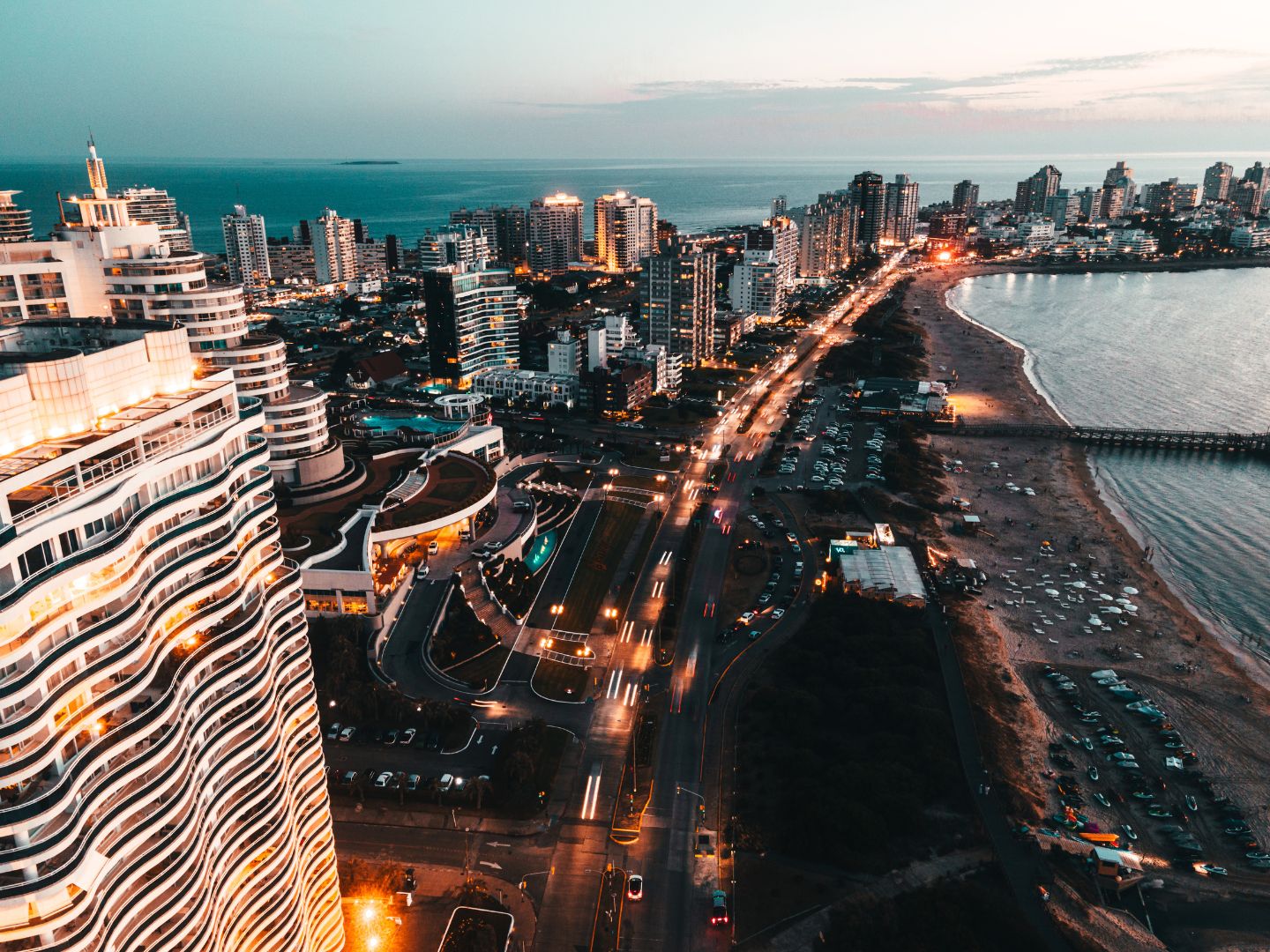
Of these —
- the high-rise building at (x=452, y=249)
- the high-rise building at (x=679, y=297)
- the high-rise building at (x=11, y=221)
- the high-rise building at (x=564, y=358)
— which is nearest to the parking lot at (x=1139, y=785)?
the high-rise building at (x=564, y=358)

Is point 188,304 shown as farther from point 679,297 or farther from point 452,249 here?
point 679,297

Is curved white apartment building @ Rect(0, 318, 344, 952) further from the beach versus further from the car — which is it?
the beach

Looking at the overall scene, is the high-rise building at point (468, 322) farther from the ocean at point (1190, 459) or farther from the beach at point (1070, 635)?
the ocean at point (1190, 459)

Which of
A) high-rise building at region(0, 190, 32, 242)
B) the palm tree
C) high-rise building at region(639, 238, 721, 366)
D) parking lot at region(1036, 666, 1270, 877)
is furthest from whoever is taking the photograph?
high-rise building at region(639, 238, 721, 366)

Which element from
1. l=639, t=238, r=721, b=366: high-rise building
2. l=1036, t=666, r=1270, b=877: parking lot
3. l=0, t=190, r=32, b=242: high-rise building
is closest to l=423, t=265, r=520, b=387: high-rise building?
l=639, t=238, r=721, b=366: high-rise building

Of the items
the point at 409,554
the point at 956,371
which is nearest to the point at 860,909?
the point at 409,554
